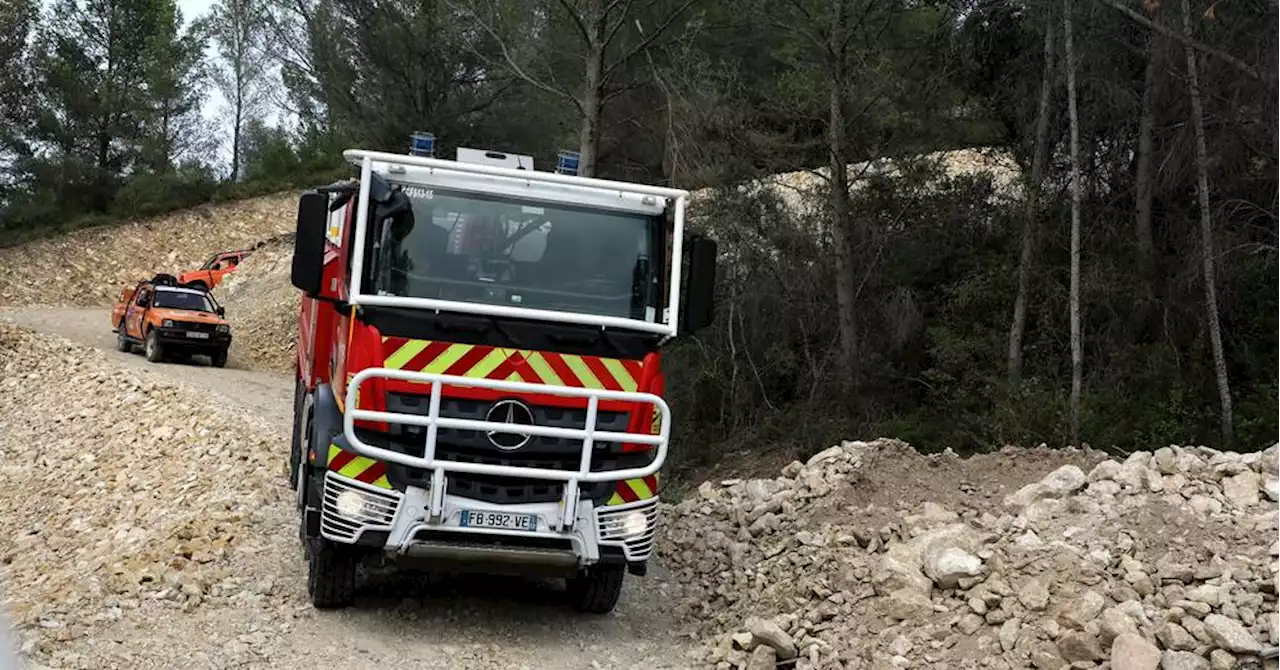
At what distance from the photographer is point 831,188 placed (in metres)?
17.5

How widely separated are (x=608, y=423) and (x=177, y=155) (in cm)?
4408

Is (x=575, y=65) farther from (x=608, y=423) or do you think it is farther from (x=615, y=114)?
(x=608, y=423)

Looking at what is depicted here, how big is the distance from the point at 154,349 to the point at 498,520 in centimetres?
1758

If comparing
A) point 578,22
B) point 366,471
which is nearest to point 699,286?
point 366,471

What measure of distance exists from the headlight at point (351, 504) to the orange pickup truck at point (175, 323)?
659 inches

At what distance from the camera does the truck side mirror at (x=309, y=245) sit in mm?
7090

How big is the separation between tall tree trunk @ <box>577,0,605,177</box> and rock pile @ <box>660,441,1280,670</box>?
932 centimetres

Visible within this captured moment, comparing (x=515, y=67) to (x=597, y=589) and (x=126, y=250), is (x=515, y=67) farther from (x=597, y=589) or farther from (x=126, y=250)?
(x=126, y=250)

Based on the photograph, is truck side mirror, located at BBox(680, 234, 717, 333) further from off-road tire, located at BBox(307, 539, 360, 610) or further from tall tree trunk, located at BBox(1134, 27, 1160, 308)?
tall tree trunk, located at BBox(1134, 27, 1160, 308)

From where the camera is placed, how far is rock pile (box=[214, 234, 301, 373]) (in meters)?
27.1

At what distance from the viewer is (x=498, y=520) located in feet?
22.8

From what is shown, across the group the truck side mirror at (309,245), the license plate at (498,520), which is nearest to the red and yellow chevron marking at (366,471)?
the license plate at (498,520)

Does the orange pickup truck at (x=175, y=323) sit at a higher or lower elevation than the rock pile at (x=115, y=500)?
higher

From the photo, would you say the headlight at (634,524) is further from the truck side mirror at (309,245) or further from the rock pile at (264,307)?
the rock pile at (264,307)
